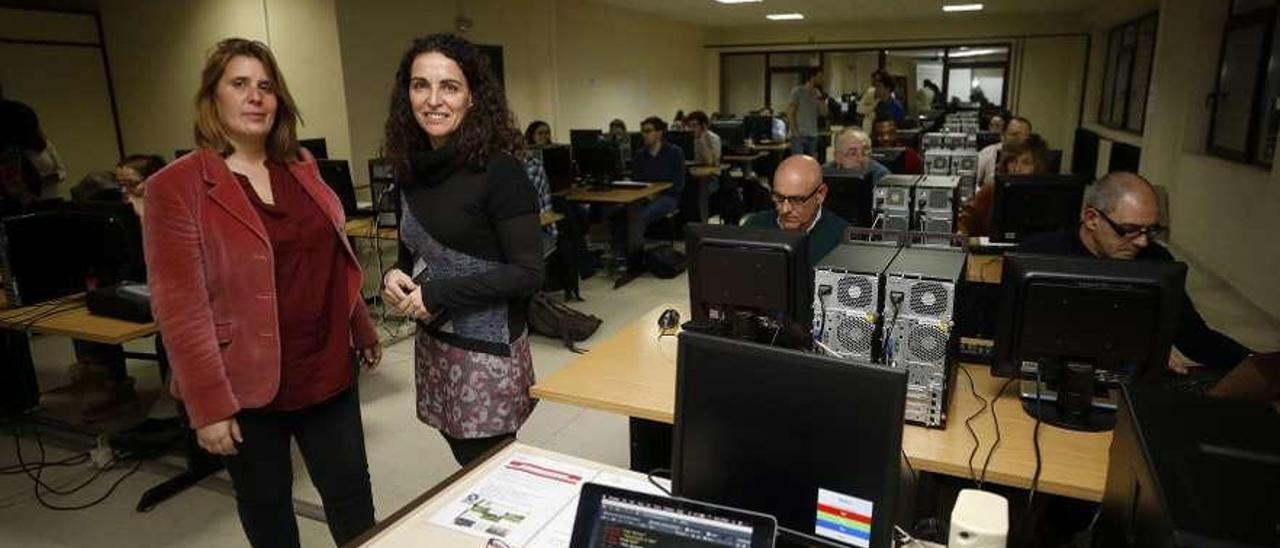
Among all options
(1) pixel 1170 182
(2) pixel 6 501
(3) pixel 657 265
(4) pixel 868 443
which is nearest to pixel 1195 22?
(1) pixel 1170 182

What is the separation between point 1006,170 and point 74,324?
4489mm

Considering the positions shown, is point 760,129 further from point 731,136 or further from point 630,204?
point 630,204

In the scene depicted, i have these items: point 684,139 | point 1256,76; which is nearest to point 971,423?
point 1256,76

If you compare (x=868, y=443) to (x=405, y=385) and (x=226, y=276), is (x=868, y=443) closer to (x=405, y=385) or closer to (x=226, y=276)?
(x=226, y=276)

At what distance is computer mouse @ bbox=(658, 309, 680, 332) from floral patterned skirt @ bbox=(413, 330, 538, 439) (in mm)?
772

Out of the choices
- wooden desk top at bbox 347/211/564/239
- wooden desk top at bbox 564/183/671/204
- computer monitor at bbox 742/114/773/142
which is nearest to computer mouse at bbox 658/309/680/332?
wooden desk top at bbox 347/211/564/239

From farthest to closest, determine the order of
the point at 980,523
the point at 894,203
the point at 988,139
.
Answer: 1. the point at 988,139
2. the point at 894,203
3. the point at 980,523

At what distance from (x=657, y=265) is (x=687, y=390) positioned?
511 centimetres

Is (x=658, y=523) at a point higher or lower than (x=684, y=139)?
lower

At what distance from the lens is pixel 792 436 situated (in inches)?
43.6

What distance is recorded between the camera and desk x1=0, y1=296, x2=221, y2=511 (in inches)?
106

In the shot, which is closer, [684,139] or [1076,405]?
[1076,405]

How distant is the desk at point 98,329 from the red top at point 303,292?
56.5 inches

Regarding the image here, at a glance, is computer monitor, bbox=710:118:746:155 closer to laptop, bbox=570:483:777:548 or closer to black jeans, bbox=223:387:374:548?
black jeans, bbox=223:387:374:548
